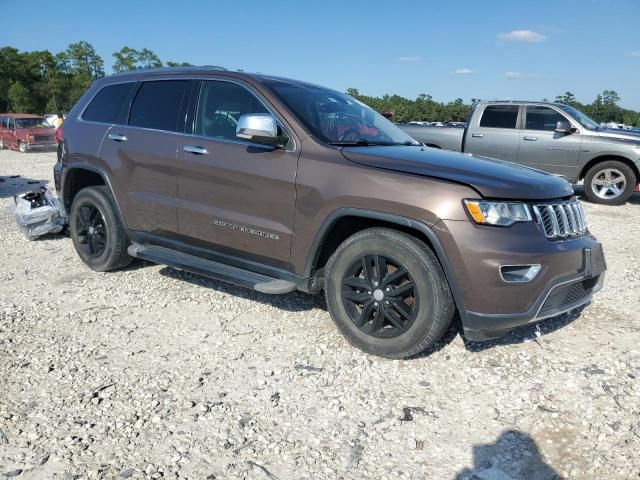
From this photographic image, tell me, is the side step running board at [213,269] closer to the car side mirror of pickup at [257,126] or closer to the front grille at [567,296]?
the car side mirror of pickup at [257,126]

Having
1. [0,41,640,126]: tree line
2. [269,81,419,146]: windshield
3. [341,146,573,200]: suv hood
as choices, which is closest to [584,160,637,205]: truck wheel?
[269,81,419,146]: windshield

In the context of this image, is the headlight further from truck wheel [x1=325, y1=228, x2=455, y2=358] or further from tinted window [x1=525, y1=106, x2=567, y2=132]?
tinted window [x1=525, y1=106, x2=567, y2=132]

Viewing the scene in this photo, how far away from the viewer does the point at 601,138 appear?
9.61m

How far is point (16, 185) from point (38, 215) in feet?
19.9

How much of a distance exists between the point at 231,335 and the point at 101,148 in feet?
7.32

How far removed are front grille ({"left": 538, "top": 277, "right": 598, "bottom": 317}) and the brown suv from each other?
0.04ft

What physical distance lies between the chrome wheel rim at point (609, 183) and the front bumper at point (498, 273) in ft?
25.0

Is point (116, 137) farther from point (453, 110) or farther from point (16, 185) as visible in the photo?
point (453, 110)

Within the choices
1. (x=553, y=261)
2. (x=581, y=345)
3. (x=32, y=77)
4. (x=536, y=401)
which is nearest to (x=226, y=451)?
(x=536, y=401)

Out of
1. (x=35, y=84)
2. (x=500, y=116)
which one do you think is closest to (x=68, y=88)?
(x=35, y=84)

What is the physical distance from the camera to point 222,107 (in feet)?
13.6

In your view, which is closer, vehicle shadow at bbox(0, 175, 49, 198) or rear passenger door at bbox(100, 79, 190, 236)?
rear passenger door at bbox(100, 79, 190, 236)

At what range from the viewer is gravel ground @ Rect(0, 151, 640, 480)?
8.07ft

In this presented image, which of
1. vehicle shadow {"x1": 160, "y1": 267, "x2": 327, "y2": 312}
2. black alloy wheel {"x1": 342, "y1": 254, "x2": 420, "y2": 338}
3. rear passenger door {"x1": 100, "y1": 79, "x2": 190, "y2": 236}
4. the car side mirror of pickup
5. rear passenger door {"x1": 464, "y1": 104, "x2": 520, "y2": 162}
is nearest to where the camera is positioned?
black alloy wheel {"x1": 342, "y1": 254, "x2": 420, "y2": 338}
